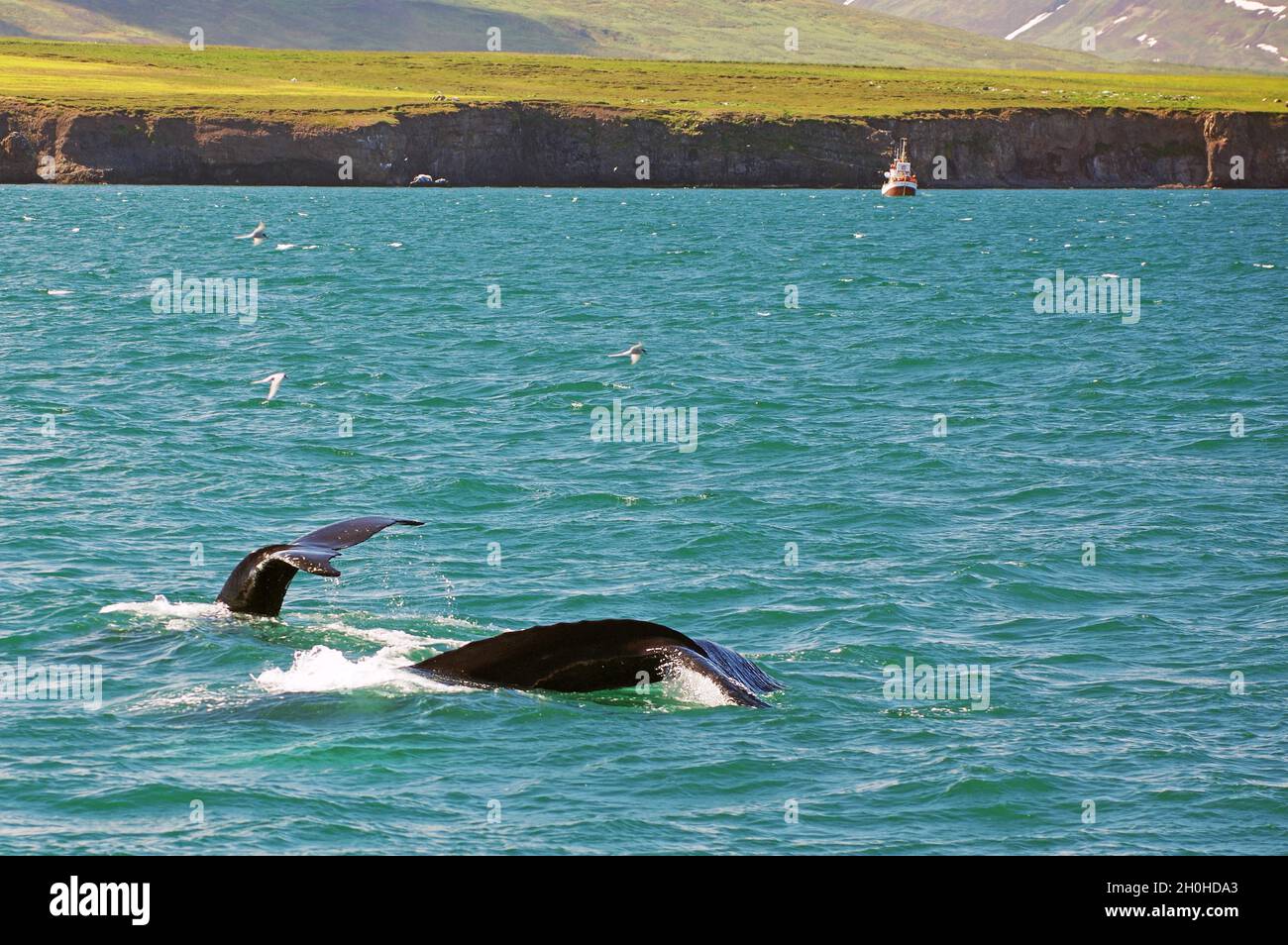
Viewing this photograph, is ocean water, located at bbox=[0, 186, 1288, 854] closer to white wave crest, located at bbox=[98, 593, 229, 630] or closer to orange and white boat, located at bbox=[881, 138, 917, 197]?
white wave crest, located at bbox=[98, 593, 229, 630]

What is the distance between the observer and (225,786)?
13.8 meters

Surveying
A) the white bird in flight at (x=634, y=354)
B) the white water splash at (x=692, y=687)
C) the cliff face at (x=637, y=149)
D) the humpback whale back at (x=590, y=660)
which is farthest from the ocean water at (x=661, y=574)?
the cliff face at (x=637, y=149)

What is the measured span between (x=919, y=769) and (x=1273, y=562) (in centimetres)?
1079

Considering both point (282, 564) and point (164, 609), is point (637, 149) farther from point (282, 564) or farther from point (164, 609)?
point (282, 564)

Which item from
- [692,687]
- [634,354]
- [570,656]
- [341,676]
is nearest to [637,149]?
[634,354]

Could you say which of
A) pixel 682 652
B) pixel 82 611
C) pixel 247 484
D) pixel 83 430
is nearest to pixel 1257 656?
pixel 682 652

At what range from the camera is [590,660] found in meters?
15.2

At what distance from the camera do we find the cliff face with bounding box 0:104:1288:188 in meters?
162

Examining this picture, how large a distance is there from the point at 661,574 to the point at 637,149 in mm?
161901

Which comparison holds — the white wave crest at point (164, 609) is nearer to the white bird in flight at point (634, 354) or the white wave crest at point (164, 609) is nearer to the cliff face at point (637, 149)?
the white bird in flight at point (634, 354)

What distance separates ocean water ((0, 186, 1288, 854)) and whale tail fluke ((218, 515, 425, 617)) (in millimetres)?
392

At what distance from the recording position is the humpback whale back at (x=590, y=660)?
574 inches

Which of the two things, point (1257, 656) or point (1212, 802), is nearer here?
point (1212, 802)

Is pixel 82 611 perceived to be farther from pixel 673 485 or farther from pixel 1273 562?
pixel 1273 562
